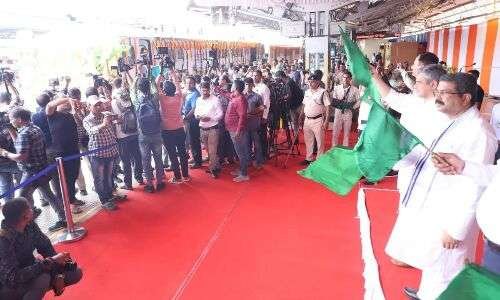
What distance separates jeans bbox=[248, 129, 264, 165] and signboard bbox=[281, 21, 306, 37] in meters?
5.63

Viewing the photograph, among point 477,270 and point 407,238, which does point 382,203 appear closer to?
point 407,238

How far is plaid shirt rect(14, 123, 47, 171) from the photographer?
4145mm

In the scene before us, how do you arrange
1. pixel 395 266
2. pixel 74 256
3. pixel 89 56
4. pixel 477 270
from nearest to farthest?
pixel 477 270 → pixel 395 266 → pixel 74 256 → pixel 89 56

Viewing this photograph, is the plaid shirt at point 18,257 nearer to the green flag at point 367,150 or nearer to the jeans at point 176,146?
the green flag at point 367,150

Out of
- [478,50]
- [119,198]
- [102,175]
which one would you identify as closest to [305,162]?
[119,198]

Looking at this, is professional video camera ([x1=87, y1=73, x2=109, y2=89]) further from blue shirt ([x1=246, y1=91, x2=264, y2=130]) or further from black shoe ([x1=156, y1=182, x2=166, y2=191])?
blue shirt ([x1=246, y1=91, x2=264, y2=130])

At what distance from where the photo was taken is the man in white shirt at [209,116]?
618 cm

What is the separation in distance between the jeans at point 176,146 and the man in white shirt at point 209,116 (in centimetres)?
38

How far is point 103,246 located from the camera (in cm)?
427

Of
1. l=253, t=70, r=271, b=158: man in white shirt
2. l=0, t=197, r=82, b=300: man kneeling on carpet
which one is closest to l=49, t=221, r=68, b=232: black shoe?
l=0, t=197, r=82, b=300: man kneeling on carpet

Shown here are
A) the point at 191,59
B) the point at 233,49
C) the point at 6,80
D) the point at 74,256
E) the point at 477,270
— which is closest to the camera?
the point at 477,270

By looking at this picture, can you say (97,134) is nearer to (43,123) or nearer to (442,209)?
(43,123)

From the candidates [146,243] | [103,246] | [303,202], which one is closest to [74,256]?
[103,246]

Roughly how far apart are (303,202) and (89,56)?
16.2 feet
